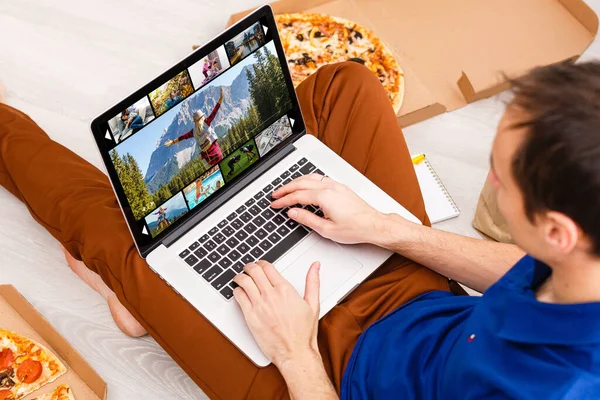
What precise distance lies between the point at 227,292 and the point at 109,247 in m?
0.22

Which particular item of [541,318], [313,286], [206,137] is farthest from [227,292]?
[541,318]

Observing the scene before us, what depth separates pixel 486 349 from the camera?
0.82m

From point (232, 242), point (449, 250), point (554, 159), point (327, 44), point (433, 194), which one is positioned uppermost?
point (554, 159)

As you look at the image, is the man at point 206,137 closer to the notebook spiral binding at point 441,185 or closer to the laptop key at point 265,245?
the laptop key at point 265,245

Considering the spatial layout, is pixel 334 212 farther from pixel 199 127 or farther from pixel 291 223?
pixel 199 127

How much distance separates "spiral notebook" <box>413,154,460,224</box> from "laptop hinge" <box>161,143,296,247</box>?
44 centimetres

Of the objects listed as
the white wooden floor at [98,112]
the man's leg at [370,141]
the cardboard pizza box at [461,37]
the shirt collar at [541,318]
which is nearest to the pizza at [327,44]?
the cardboard pizza box at [461,37]

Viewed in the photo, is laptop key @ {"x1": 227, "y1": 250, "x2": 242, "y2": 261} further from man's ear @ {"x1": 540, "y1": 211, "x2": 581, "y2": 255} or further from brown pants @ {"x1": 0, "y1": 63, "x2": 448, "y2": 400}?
man's ear @ {"x1": 540, "y1": 211, "x2": 581, "y2": 255}

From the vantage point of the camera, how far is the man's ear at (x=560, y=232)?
66cm

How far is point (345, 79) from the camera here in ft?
4.35

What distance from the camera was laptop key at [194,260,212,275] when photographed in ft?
3.71

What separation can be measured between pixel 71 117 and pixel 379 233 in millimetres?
918

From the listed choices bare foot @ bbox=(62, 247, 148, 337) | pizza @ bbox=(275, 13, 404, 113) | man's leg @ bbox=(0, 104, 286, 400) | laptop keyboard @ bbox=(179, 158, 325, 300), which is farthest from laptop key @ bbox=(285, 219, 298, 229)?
pizza @ bbox=(275, 13, 404, 113)

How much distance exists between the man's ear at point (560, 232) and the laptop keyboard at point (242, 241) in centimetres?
55
